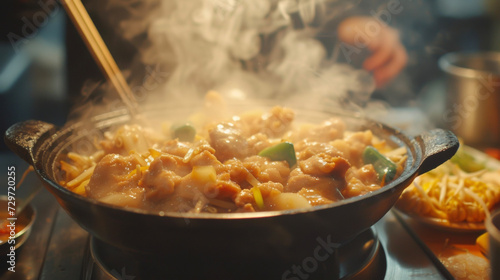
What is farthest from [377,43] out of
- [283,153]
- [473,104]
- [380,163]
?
[283,153]

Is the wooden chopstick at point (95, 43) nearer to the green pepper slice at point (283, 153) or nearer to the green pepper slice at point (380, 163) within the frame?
the green pepper slice at point (283, 153)

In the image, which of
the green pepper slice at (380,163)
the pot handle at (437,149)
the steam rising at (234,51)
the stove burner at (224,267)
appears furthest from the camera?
the steam rising at (234,51)

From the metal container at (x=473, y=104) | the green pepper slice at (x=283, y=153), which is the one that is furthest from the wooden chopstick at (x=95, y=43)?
the metal container at (x=473, y=104)

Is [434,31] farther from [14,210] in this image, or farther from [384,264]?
[14,210]

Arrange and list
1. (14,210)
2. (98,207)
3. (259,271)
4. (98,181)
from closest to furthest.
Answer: (98,207) < (259,271) < (98,181) < (14,210)

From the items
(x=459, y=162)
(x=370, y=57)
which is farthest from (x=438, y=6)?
(x=459, y=162)
